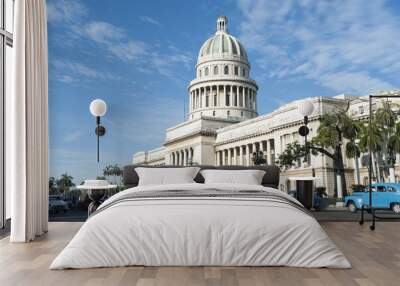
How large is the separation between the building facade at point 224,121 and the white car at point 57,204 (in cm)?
1244

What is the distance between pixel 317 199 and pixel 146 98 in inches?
276

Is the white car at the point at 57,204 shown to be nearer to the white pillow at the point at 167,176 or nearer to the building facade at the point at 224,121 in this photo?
the white pillow at the point at 167,176

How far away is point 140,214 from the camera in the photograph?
286cm

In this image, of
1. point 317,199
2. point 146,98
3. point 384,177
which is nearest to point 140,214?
point 317,199

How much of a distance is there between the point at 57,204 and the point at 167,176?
10.4ft

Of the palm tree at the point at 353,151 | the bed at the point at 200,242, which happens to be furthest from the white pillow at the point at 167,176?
the palm tree at the point at 353,151

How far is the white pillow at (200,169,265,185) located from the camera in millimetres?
4637

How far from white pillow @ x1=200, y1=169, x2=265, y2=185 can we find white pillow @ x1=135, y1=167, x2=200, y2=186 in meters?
0.18

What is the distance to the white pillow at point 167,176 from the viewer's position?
181 inches

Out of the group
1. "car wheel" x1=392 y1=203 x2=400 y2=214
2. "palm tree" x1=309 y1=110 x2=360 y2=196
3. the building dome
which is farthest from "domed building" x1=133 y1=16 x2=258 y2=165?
"car wheel" x1=392 y1=203 x2=400 y2=214

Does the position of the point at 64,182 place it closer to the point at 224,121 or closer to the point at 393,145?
the point at 393,145

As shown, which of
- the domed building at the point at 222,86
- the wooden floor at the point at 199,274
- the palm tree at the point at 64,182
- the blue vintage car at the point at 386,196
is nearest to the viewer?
the wooden floor at the point at 199,274

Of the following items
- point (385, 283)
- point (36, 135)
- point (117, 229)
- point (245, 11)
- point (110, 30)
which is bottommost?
point (385, 283)

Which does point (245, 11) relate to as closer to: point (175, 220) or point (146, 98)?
point (146, 98)
